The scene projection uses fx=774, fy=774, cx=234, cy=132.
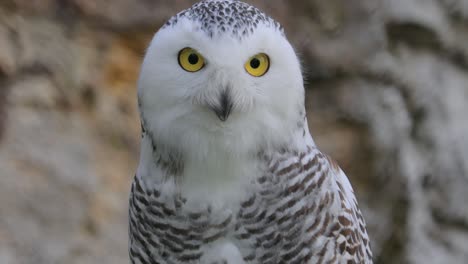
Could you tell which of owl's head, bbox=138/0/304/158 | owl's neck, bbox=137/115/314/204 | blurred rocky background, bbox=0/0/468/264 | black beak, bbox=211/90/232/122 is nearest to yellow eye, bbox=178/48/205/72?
owl's head, bbox=138/0/304/158

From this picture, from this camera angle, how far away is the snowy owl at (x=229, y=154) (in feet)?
7.09

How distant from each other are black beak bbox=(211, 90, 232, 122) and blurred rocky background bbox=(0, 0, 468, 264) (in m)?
2.09

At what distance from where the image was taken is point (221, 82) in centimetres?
213

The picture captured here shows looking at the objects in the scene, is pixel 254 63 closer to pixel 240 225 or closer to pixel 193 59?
pixel 193 59

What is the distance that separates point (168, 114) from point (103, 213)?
80.2 inches

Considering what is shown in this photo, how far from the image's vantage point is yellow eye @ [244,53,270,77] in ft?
7.10

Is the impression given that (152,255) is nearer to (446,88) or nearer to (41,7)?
(41,7)

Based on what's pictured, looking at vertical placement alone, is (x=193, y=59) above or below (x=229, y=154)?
above

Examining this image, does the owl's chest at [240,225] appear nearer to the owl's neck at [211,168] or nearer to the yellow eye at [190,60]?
the owl's neck at [211,168]

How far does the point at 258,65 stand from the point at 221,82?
Result: 125 mm

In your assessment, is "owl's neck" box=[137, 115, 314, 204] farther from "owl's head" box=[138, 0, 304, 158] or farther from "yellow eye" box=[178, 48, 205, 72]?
"yellow eye" box=[178, 48, 205, 72]

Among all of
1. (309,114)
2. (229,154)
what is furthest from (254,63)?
(309,114)

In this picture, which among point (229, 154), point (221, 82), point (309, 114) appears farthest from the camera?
point (309, 114)

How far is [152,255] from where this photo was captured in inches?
94.9
